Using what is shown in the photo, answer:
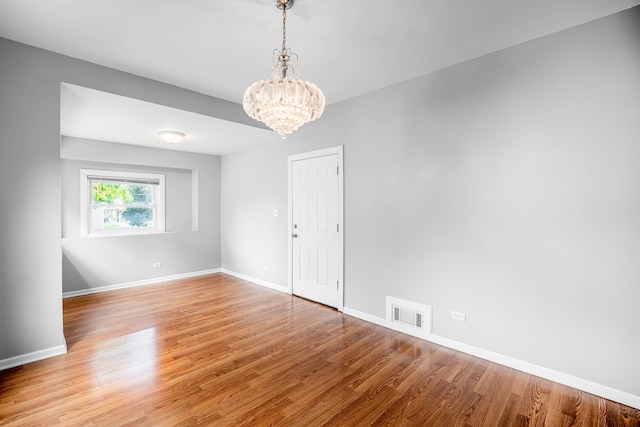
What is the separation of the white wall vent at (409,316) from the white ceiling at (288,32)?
→ 8.02 ft

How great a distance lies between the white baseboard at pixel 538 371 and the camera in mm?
2037

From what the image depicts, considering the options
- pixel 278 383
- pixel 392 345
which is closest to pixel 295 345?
pixel 278 383

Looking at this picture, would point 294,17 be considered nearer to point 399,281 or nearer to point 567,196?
point 567,196

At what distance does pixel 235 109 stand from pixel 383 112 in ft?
6.41

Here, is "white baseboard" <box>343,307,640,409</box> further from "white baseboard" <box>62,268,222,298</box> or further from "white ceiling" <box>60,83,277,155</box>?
"white baseboard" <box>62,268,222,298</box>

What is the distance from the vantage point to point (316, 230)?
162 inches

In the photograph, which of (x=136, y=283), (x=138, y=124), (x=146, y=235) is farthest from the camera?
(x=146, y=235)

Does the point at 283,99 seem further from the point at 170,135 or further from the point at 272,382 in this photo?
the point at 170,135

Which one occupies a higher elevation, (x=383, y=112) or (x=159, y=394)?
(x=383, y=112)

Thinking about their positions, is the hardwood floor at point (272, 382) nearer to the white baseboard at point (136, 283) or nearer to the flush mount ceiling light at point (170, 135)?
the white baseboard at point (136, 283)

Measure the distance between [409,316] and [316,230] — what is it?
5.45 ft

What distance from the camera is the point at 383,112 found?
3334 millimetres

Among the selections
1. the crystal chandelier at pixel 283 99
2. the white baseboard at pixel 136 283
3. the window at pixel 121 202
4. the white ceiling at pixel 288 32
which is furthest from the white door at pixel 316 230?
the window at pixel 121 202

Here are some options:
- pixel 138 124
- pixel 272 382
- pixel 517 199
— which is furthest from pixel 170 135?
pixel 517 199
